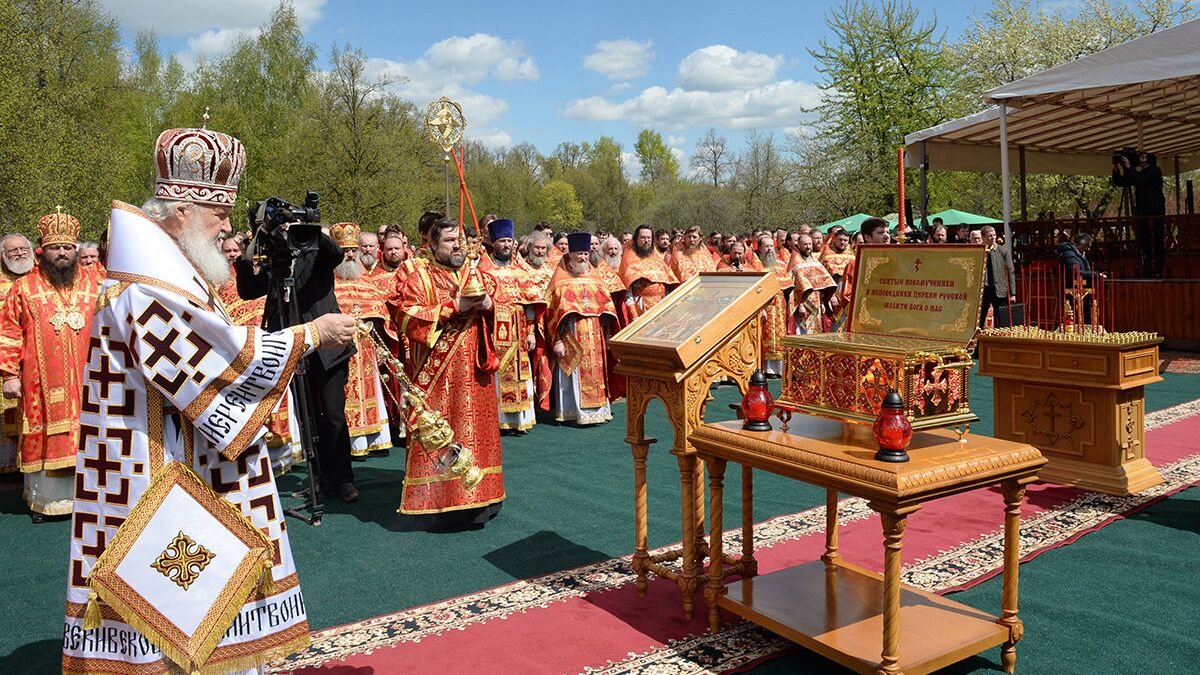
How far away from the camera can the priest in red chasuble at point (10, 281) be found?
6.56 meters

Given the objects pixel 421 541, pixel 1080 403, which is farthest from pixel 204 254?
pixel 1080 403

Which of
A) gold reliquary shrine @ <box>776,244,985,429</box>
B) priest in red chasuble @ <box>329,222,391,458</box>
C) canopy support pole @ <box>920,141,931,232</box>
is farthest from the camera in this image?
canopy support pole @ <box>920,141,931,232</box>

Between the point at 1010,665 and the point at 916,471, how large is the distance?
107 cm

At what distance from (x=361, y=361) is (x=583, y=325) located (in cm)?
257

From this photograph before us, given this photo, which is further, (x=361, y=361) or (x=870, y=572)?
(x=361, y=361)

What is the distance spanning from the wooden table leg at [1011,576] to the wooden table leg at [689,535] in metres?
1.26

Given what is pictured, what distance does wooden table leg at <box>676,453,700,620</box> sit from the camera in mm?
3883

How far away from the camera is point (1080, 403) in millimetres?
5938

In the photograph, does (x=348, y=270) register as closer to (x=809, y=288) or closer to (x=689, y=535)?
(x=689, y=535)

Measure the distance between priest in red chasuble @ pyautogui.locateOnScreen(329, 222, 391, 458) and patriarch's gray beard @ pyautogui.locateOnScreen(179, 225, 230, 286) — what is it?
4770 mm

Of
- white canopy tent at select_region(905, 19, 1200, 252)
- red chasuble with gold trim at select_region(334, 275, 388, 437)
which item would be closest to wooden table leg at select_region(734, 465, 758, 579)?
red chasuble with gold trim at select_region(334, 275, 388, 437)

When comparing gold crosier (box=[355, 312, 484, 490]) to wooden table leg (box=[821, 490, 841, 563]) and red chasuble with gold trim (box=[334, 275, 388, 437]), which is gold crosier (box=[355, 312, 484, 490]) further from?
red chasuble with gold trim (box=[334, 275, 388, 437])

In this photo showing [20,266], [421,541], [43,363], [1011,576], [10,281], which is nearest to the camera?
[1011,576]

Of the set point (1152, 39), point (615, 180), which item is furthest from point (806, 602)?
point (615, 180)
